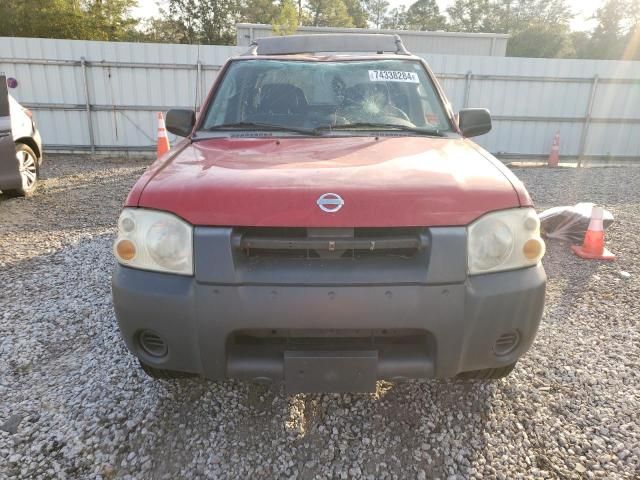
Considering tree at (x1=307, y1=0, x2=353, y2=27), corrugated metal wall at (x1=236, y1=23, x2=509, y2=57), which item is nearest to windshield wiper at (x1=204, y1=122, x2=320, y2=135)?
corrugated metal wall at (x1=236, y1=23, x2=509, y2=57)

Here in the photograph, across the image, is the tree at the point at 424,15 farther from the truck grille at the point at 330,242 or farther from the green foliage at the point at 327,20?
the truck grille at the point at 330,242

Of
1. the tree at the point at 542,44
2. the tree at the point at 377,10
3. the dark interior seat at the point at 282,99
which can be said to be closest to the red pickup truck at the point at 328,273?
the dark interior seat at the point at 282,99

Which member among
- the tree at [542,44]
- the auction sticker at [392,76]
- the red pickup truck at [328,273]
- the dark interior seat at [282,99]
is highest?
the tree at [542,44]

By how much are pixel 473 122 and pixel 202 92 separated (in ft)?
28.0

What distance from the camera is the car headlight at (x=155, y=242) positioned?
1908mm

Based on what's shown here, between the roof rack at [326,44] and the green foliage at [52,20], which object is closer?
the roof rack at [326,44]

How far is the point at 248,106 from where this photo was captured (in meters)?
3.07

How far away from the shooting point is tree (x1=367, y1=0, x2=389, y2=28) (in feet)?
209

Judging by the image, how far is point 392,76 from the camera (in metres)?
3.24

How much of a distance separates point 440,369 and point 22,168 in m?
6.76

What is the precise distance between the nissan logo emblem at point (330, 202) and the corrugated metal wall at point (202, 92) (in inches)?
368

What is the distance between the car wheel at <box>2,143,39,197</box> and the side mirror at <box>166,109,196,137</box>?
14.3 ft

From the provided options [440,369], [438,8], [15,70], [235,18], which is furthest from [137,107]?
[438,8]

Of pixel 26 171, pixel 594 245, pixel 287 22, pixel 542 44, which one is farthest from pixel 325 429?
pixel 542 44
